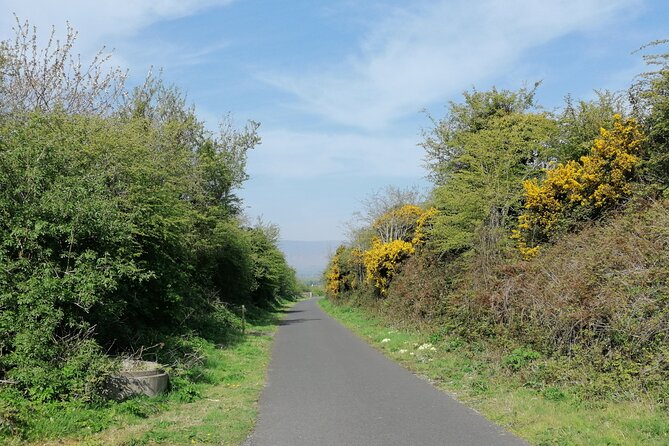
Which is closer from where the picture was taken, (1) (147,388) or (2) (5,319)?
(2) (5,319)

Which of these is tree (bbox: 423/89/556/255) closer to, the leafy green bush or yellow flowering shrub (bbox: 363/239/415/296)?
the leafy green bush

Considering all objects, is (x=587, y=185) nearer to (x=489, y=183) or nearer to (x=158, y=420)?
(x=489, y=183)

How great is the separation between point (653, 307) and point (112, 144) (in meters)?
12.1

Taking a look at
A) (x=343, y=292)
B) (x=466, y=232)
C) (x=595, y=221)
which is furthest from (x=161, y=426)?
(x=343, y=292)

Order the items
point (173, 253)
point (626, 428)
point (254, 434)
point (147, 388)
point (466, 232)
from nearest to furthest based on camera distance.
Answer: point (626, 428) → point (254, 434) → point (147, 388) → point (173, 253) → point (466, 232)

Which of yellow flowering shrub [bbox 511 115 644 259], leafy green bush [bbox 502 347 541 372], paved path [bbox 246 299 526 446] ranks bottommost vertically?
paved path [bbox 246 299 526 446]

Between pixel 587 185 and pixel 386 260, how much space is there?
17245 millimetres

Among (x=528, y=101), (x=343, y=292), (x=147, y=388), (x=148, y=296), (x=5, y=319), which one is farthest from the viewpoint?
(x=343, y=292)

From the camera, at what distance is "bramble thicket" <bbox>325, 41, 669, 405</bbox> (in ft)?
28.9

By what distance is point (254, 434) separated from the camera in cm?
746

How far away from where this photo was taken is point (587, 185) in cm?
1394

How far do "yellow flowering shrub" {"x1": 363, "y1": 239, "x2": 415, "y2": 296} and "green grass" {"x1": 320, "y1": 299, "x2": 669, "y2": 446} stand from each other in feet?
46.9

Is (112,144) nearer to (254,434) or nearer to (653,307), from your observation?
(254,434)

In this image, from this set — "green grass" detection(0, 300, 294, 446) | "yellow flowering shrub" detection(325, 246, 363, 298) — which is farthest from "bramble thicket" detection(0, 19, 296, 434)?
"yellow flowering shrub" detection(325, 246, 363, 298)
